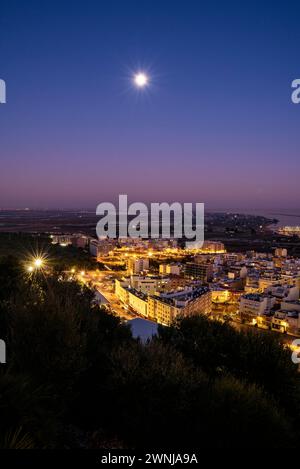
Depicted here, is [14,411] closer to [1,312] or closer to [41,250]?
[1,312]

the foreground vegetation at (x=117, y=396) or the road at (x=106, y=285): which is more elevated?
the foreground vegetation at (x=117, y=396)

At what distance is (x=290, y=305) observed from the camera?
14.3 meters

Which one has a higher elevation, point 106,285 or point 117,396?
point 117,396

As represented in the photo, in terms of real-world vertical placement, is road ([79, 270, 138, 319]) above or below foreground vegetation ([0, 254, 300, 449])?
below

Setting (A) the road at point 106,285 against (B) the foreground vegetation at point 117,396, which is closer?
(B) the foreground vegetation at point 117,396

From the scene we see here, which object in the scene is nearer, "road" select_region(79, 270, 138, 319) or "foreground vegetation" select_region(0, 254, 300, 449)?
"foreground vegetation" select_region(0, 254, 300, 449)

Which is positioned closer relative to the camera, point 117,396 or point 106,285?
point 117,396
